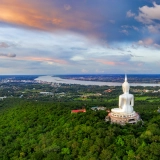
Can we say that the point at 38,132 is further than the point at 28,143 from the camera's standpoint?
Yes

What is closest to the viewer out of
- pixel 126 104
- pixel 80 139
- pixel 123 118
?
pixel 80 139

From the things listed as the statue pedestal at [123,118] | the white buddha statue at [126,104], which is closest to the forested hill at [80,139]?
the statue pedestal at [123,118]

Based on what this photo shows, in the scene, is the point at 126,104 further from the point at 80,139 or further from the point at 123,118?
the point at 80,139

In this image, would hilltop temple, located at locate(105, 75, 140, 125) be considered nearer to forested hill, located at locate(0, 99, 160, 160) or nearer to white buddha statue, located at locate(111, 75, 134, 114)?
white buddha statue, located at locate(111, 75, 134, 114)

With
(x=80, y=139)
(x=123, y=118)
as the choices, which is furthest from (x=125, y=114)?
(x=80, y=139)

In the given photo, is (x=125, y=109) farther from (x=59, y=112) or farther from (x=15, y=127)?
(x=15, y=127)

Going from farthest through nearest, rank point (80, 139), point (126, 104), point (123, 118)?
point (126, 104)
point (123, 118)
point (80, 139)

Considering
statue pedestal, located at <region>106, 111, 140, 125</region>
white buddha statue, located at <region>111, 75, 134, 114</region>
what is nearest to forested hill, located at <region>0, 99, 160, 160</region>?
statue pedestal, located at <region>106, 111, 140, 125</region>

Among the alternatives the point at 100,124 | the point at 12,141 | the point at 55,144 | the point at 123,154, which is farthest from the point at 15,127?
the point at 123,154

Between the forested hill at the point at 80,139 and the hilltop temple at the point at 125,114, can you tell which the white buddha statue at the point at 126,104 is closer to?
the hilltop temple at the point at 125,114
